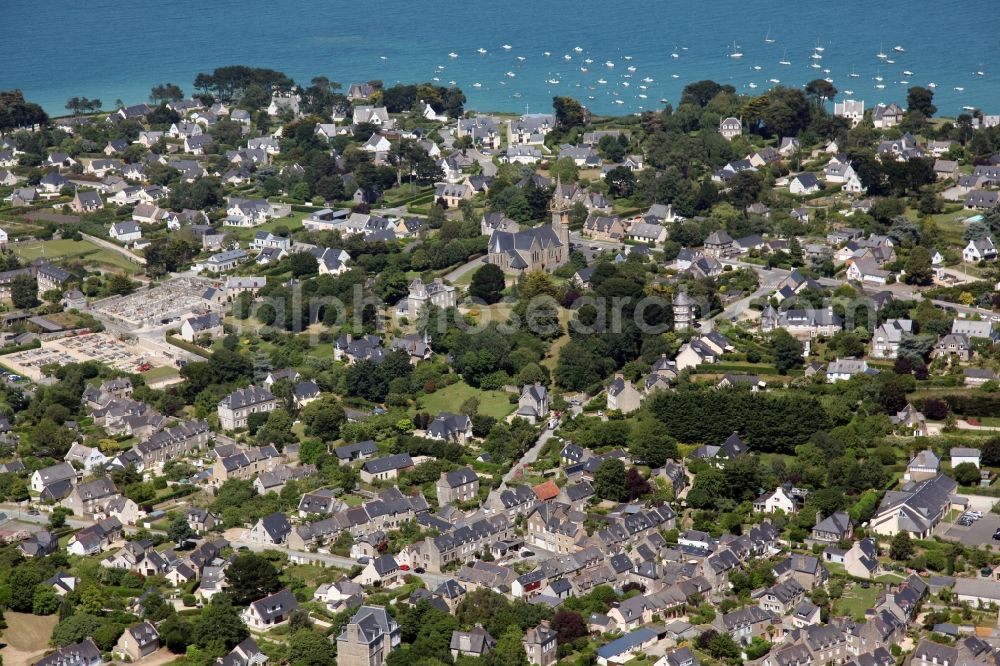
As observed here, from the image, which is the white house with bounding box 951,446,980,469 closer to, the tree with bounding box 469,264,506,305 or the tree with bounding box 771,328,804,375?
the tree with bounding box 771,328,804,375

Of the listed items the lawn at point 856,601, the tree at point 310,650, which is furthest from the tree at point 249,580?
the lawn at point 856,601

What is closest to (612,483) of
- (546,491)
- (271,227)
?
(546,491)

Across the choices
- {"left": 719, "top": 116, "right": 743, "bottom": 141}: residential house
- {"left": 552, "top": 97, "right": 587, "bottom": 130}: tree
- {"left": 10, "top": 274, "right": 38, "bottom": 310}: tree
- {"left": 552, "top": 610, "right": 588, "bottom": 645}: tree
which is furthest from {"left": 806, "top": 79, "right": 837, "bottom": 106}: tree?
{"left": 552, "top": 610, "right": 588, "bottom": 645}: tree

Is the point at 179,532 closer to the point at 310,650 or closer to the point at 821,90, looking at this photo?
the point at 310,650

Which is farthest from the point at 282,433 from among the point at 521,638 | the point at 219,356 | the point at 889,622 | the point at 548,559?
the point at 889,622

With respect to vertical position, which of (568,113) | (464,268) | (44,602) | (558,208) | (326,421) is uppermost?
(568,113)

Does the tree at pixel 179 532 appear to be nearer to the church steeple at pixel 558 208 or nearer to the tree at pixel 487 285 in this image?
the tree at pixel 487 285
